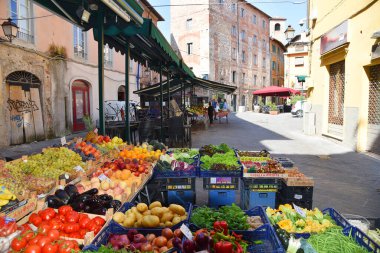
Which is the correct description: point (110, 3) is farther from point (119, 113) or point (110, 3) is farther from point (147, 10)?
point (147, 10)

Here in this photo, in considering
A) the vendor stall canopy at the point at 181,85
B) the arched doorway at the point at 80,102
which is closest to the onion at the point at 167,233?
the vendor stall canopy at the point at 181,85

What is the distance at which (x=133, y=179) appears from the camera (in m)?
4.24

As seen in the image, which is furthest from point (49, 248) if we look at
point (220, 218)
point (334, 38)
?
point (334, 38)

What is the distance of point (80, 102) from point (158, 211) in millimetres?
14579

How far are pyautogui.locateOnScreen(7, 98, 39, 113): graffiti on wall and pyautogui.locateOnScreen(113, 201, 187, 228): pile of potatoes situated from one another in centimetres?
1040

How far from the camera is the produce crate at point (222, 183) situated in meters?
4.68

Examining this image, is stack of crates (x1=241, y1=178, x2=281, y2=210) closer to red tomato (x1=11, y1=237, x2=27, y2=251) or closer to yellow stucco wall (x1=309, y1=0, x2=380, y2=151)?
red tomato (x1=11, y1=237, x2=27, y2=251)

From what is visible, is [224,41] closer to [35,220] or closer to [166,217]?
[166,217]

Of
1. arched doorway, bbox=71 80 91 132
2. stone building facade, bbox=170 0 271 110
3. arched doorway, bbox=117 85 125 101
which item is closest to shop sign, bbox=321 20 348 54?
arched doorway, bbox=71 80 91 132

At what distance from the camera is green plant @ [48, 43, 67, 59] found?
44.9 feet

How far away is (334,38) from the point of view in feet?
38.7

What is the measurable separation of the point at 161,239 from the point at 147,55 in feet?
24.7

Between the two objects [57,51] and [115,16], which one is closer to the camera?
[115,16]

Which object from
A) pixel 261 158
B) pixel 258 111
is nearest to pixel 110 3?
pixel 261 158
